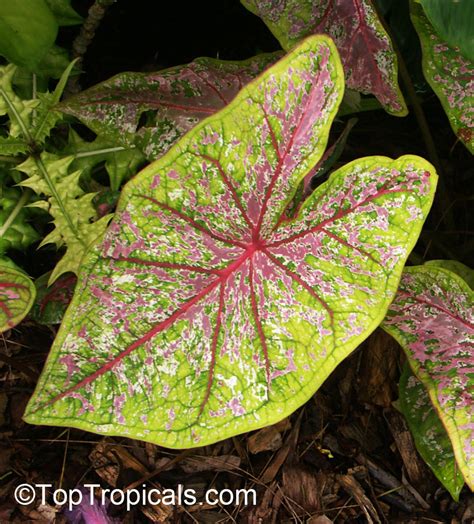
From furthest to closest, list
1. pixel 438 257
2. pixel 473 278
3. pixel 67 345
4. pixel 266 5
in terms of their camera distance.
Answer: pixel 438 257, pixel 473 278, pixel 266 5, pixel 67 345

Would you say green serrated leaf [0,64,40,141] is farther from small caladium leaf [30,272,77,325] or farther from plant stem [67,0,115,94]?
small caladium leaf [30,272,77,325]

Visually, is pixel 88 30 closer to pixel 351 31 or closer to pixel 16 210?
pixel 16 210

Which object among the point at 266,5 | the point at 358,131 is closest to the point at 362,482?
the point at 358,131

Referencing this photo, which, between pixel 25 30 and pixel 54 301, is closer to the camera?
pixel 25 30

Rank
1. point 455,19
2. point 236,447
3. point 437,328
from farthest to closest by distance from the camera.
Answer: point 236,447 → point 437,328 → point 455,19

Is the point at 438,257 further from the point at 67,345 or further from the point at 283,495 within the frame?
the point at 67,345

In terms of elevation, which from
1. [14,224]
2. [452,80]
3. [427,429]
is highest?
[452,80]

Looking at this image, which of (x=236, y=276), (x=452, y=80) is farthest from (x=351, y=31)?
(x=236, y=276)
